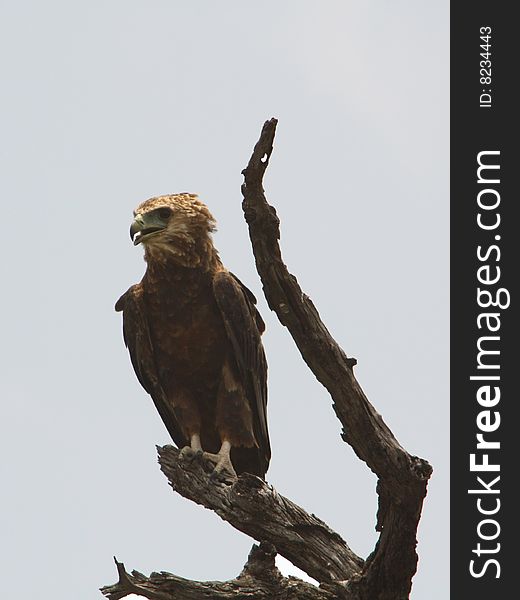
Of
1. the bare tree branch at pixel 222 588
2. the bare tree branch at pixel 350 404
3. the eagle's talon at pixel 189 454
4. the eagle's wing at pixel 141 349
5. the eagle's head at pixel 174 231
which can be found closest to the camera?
the bare tree branch at pixel 350 404

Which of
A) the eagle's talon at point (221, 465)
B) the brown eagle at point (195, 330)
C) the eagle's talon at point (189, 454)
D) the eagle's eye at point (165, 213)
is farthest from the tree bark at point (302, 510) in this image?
the eagle's eye at point (165, 213)

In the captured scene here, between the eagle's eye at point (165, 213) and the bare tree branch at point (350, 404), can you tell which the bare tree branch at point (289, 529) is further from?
the eagle's eye at point (165, 213)

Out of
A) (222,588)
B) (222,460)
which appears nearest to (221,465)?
(222,460)

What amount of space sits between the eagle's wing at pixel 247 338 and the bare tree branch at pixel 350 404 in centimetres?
209

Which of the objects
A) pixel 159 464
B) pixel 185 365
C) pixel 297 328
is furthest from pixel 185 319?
pixel 297 328

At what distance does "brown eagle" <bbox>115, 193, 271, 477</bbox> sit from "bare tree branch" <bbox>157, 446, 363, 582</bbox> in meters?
1.16

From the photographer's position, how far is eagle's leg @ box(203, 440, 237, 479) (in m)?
8.60

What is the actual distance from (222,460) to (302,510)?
46.5 inches

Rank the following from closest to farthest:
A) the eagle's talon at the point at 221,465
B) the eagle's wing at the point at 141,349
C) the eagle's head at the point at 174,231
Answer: the eagle's talon at the point at 221,465 → the eagle's head at the point at 174,231 → the eagle's wing at the point at 141,349

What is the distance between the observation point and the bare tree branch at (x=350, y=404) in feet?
22.6

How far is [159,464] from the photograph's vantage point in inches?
345

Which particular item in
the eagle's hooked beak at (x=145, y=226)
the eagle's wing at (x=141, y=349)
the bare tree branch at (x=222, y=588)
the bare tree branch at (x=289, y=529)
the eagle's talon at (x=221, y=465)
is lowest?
the bare tree branch at (x=222, y=588)

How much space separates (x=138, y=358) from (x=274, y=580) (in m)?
2.45

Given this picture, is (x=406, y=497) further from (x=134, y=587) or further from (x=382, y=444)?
(x=134, y=587)
